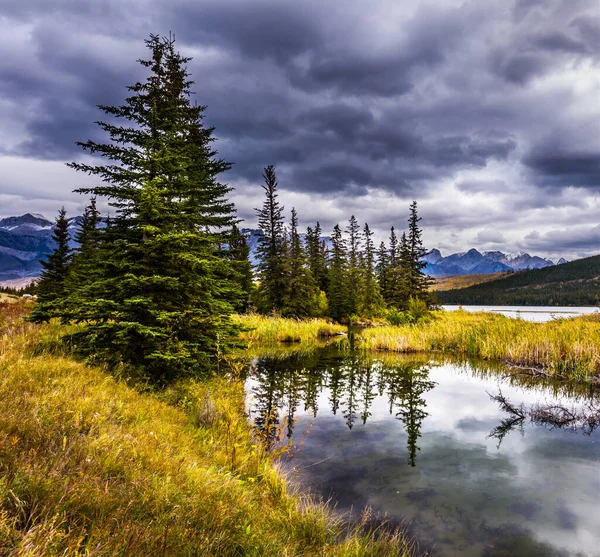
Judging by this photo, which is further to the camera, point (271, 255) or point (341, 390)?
point (271, 255)

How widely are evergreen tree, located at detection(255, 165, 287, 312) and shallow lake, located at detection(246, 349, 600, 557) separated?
842 inches

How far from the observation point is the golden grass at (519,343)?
45.1 ft

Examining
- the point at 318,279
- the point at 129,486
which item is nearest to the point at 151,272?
the point at 129,486

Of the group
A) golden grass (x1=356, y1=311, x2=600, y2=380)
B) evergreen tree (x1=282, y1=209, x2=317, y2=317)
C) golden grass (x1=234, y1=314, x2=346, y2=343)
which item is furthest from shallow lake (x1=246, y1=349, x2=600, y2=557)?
evergreen tree (x1=282, y1=209, x2=317, y2=317)

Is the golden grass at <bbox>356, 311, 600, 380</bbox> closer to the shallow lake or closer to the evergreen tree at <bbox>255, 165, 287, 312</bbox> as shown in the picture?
the shallow lake

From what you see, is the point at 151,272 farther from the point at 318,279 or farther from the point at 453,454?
the point at 318,279

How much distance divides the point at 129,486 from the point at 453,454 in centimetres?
628

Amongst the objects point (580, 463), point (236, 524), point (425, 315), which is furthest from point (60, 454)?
point (425, 315)

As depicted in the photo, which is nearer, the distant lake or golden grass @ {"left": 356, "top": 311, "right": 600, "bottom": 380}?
golden grass @ {"left": 356, "top": 311, "right": 600, "bottom": 380}

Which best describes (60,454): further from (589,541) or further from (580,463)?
(580,463)

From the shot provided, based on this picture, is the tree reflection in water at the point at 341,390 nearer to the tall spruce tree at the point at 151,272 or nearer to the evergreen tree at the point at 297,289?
the tall spruce tree at the point at 151,272

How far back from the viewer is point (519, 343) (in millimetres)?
16484

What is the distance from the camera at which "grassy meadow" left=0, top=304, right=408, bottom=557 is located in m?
2.40

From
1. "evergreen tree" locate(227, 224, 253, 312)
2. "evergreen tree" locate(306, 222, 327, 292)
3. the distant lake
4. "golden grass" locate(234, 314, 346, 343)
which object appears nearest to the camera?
"evergreen tree" locate(227, 224, 253, 312)
